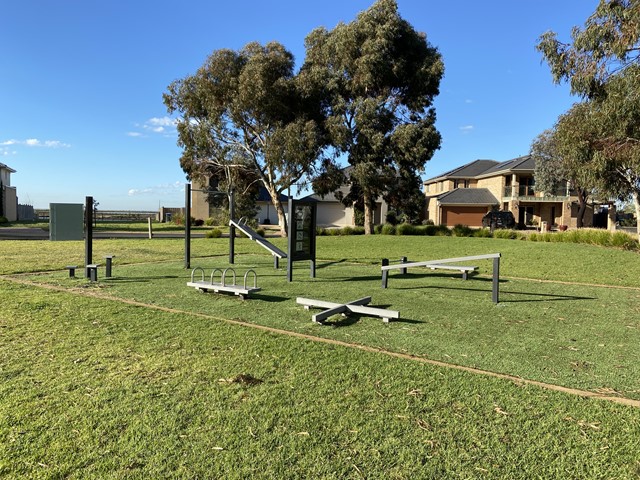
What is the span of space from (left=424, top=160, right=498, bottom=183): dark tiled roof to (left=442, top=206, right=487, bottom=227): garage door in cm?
625

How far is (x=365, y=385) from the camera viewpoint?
4.10 m

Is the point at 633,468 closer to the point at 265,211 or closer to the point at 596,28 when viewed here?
the point at 596,28

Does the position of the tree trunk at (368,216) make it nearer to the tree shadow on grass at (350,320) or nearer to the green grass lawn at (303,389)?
the green grass lawn at (303,389)

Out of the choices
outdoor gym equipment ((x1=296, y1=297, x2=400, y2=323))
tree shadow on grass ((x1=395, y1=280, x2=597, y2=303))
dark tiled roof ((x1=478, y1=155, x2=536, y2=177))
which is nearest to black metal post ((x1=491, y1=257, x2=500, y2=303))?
tree shadow on grass ((x1=395, y1=280, x2=597, y2=303))

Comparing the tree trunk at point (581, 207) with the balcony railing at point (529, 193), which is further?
the balcony railing at point (529, 193)

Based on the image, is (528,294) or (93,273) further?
(93,273)

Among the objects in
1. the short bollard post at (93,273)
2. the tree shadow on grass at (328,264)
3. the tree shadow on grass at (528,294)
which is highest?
the short bollard post at (93,273)

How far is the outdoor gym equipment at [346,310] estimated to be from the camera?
21.3ft

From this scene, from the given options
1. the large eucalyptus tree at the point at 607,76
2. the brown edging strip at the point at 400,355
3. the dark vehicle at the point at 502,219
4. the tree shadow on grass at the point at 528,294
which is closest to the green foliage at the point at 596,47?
the large eucalyptus tree at the point at 607,76

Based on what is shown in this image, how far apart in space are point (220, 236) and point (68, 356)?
22147 mm

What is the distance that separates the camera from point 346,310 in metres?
7.09

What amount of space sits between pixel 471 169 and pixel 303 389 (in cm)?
4953

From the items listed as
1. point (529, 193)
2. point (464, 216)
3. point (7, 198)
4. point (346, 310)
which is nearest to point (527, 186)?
point (529, 193)

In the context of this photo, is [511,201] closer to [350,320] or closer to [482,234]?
[482,234]
